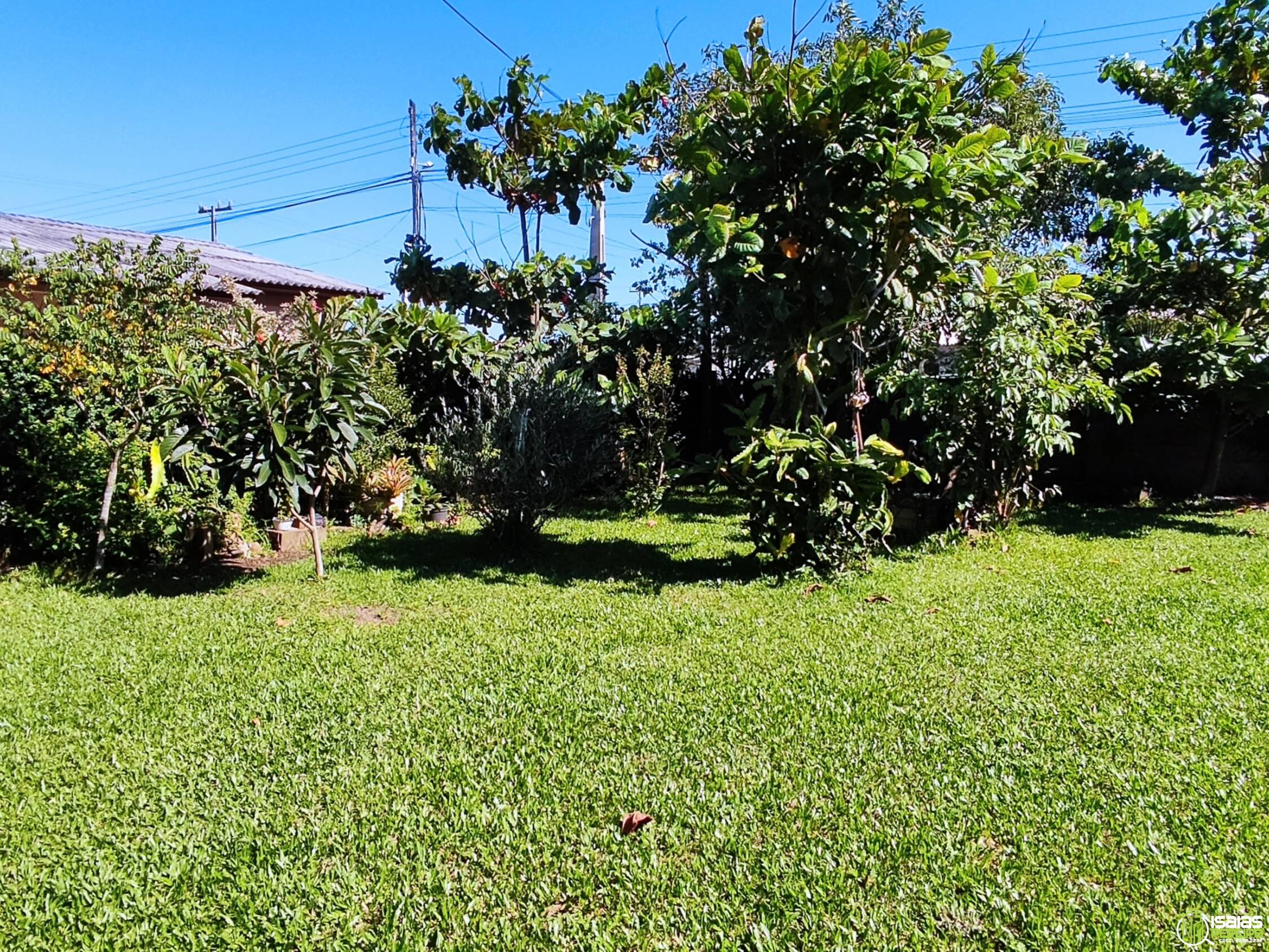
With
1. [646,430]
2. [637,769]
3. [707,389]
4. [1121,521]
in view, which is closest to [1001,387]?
[1121,521]

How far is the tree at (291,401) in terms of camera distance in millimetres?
5211

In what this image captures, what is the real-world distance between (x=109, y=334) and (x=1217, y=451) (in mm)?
10774

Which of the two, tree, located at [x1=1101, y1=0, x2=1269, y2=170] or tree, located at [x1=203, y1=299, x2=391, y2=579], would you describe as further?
tree, located at [x1=1101, y1=0, x2=1269, y2=170]

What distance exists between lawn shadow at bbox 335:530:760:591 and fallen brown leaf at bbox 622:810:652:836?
2860 millimetres

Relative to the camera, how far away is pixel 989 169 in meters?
4.73

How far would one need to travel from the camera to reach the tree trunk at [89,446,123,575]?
18.2 feet

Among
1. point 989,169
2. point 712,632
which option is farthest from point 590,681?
point 989,169

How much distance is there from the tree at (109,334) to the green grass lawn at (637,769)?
132cm

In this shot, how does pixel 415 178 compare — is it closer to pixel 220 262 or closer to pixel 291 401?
pixel 220 262

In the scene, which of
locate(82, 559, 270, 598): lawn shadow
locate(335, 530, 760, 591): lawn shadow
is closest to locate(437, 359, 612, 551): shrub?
locate(335, 530, 760, 591): lawn shadow

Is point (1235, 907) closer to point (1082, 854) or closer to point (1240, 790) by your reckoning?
point (1082, 854)

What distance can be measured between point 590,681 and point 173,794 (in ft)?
5.59
